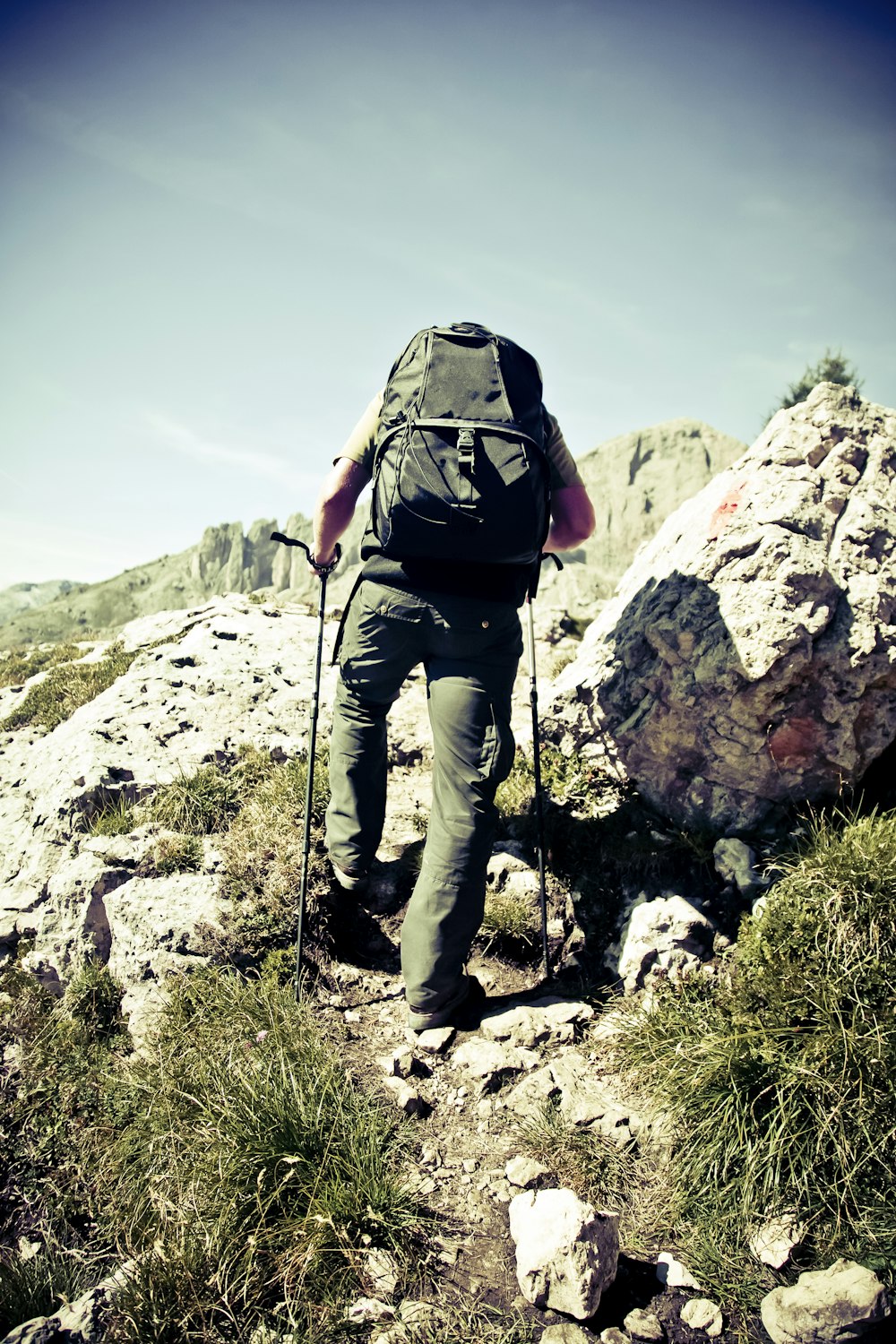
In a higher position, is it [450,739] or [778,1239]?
[450,739]

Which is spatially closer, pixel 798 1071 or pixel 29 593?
pixel 798 1071

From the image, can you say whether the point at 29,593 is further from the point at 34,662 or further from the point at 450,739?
the point at 450,739

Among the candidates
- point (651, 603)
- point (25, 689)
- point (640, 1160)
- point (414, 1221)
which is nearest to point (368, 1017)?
point (414, 1221)

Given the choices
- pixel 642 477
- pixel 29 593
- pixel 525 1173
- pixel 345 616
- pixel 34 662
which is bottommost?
pixel 525 1173

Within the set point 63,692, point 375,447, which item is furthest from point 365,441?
point 63,692

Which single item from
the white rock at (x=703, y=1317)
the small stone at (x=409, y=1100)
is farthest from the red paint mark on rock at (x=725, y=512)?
the white rock at (x=703, y=1317)

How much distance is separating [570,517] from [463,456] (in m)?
1.24

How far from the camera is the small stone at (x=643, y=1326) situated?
305 centimetres

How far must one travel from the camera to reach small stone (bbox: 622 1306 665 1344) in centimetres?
305

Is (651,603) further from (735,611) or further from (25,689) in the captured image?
(25,689)

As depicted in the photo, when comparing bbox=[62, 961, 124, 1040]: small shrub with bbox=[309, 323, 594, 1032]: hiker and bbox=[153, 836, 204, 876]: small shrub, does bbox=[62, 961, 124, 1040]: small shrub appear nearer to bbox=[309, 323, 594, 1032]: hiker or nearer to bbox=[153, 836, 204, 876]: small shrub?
bbox=[153, 836, 204, 876]: small shrub

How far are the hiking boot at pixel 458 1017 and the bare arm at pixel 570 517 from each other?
9.88ft

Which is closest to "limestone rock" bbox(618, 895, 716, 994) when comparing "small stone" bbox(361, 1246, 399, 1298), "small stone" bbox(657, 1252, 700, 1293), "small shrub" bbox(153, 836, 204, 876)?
"small stone" bbox(657, 1252, 700, 1293)

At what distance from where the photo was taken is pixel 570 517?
5.13 metres
